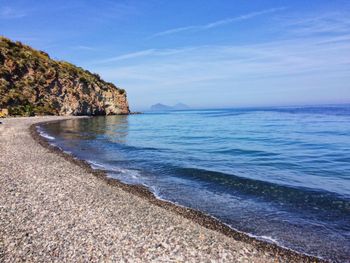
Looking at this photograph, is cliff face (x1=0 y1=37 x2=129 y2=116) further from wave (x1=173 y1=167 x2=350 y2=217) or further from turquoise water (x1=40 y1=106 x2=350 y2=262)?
wave (x1=173 y1=167 x2=350 y2=217)

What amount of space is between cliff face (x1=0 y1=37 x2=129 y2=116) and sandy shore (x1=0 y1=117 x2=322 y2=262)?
63.9 meters

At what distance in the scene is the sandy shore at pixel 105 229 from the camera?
28.9 feet

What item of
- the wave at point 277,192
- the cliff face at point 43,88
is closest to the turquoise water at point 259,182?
the wave at point 277,192

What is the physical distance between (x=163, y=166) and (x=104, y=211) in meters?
10.9

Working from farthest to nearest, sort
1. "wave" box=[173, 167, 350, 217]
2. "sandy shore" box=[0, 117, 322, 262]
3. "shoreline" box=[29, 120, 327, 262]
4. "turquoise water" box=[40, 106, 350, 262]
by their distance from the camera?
"wave" box=[173, 167, 350, 217]
"turquoise water" box=[40, 106, 350, 262]
"shoreline" box=[29, 120, 327, 262]
"sandy shore" box=[0, 117, 322, 262]

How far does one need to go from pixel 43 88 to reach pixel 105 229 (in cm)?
8098

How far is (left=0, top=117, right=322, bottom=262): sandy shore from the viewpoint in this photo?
8.80 meters

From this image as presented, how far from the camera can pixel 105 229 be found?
34.3ft

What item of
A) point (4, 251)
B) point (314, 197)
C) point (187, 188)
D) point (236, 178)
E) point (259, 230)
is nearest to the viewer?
point (4, 251)

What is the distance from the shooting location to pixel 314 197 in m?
15.4

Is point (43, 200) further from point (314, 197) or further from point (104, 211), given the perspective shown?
point (314, 197)

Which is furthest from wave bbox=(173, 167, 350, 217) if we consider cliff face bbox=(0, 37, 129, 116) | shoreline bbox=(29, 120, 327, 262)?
cliff face bbox=(0, 37, 129, 116)

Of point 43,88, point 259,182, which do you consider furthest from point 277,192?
point 43,88

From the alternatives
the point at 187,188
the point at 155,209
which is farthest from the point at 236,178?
the point at 155,209
